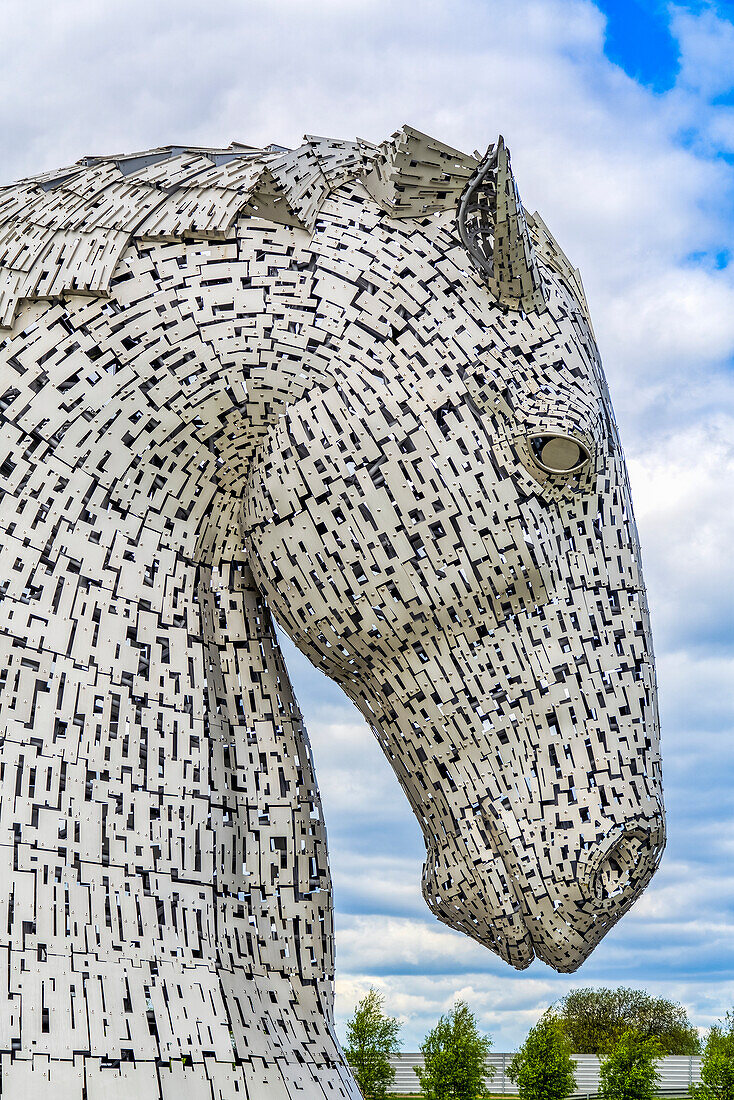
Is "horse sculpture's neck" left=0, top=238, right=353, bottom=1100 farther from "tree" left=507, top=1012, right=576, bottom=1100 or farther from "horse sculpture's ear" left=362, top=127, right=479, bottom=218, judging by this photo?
"tree" left=507, top=1012, right=576, bottom=1100

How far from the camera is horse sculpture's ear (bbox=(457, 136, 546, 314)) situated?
326cm

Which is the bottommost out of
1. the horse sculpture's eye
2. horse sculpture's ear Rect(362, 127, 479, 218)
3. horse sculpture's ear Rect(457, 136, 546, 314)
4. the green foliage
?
the green foliage

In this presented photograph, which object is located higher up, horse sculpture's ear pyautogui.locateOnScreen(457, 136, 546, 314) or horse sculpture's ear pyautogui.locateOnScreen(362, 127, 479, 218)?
horse sculpture's ear pyautogui.locateOnScreen(362, 127, 479, 218)

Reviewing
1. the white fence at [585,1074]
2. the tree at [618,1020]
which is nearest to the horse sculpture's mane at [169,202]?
the white fence at [585,1074]

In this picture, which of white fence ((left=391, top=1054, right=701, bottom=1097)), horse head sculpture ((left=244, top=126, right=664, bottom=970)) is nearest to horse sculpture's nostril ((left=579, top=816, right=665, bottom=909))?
horse head sculpture ((left=244, top=126, right=664, bottom=970))

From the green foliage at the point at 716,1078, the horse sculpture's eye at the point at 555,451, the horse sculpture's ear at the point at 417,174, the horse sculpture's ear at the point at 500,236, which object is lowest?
the green foliage at the point at 716,1078

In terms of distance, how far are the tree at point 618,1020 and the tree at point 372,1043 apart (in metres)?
22.3

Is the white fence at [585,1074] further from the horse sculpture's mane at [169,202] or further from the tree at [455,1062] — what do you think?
the horse sculpture's mane at [169,202]

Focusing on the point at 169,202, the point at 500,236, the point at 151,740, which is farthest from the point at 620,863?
the point at 169,202

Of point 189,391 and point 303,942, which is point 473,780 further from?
point 189,391

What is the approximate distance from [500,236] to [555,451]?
0.66 meters

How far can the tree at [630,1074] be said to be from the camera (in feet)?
125

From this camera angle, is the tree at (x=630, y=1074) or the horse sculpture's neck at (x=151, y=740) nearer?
the horse sculpture's neck at (x=151, y=740)

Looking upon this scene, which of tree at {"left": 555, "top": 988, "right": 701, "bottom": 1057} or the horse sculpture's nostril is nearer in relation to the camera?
the horse sculpture's nostril
